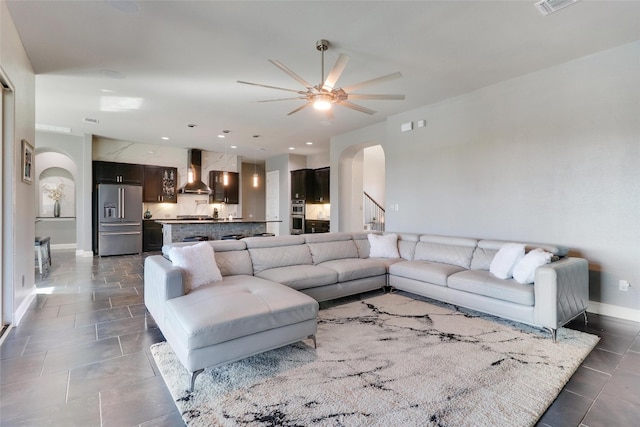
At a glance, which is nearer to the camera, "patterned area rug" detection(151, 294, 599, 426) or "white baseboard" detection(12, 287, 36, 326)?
"patterned area rug" detection(151, 294, 599, 426)

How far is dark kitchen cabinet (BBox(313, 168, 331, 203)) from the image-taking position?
907cm

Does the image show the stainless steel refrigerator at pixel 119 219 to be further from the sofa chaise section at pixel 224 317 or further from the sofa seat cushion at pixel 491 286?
the sofa seat cushion at pixel 491 286

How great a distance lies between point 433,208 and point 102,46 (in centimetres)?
511

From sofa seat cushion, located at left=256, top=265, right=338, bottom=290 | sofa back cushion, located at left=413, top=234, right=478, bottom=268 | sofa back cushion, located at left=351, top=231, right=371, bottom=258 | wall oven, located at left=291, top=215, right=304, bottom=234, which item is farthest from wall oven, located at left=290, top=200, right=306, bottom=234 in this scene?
sofa seat cushion, located at left=256, top=265, right=338, bottom=290

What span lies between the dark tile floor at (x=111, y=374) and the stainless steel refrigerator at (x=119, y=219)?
421 centimetres

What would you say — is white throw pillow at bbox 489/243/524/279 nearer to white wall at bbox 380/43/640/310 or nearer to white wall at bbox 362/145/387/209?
white wall at bbox 380/43/640/310

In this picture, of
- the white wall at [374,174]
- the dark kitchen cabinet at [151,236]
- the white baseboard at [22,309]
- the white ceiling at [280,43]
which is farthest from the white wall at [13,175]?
the white wall at [374,174]

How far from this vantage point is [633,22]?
2959mm

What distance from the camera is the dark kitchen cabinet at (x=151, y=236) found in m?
8.40

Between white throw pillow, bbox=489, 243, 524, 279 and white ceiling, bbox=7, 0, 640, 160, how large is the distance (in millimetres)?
2254

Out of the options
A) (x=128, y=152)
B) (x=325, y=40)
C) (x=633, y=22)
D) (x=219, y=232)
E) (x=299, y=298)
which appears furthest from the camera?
(x=128, y=152)

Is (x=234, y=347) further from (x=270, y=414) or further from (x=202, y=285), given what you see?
(x=202, y=285)

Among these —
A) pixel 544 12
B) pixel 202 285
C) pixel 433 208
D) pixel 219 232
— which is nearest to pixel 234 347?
pixel 202 285

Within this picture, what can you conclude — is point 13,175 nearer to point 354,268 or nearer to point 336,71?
point 336,71
